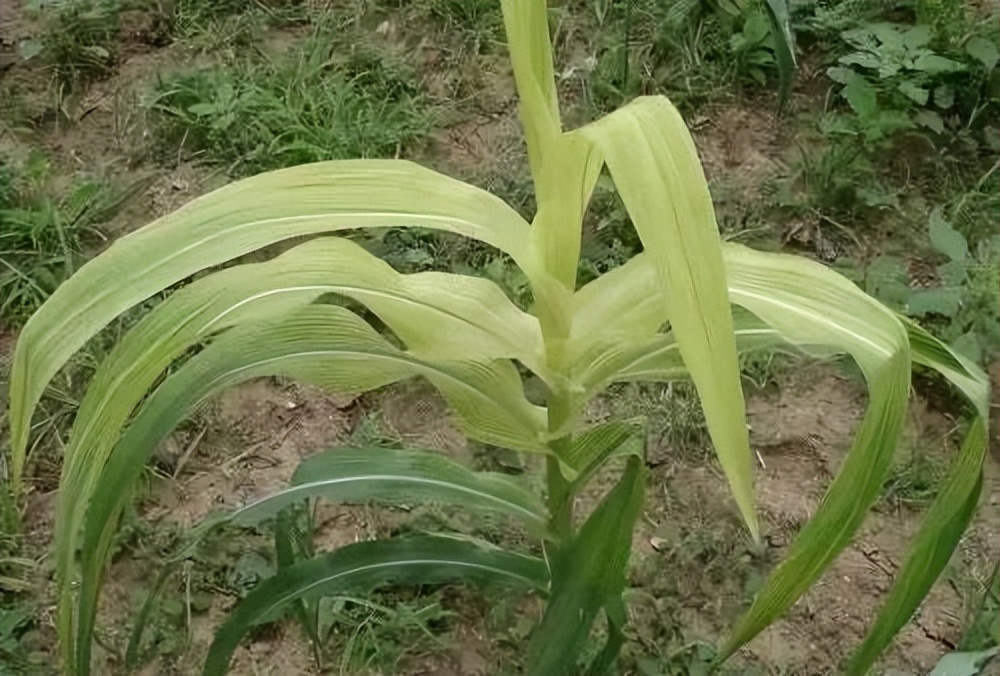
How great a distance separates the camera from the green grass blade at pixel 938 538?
739 millimetres

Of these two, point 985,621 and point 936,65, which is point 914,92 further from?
point 985,621

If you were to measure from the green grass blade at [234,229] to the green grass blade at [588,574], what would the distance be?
171mm

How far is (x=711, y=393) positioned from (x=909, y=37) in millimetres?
1242

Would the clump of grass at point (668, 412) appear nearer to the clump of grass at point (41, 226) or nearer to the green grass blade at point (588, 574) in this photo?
the green grass blade at point (588, 574)

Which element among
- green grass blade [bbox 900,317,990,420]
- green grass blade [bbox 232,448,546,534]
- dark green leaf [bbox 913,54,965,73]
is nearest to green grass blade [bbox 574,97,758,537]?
green grass blade [bbox 900,317,990,420]

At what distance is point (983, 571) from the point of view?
48.3 inches

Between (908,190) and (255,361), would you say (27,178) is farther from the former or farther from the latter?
(908,190)

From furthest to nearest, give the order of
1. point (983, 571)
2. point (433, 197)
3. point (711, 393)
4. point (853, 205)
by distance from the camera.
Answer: point (853, 205)
point (983, 571)
point (433, 197)
point (711, 393)

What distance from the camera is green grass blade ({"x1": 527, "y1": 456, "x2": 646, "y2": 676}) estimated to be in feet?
2.69

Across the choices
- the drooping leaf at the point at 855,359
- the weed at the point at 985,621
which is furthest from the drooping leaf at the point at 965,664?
the drooping leaf at the point at 855,359

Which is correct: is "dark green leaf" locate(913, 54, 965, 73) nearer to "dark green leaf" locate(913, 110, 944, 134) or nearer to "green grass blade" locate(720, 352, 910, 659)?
"dark green leaf" locate(913, 110, 944, 134)

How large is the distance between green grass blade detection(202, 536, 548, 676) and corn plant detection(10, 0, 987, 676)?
0.03 metres

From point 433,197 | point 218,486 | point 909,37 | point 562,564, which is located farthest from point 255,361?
point 909,37

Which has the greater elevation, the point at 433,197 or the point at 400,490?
the point at 433,197
